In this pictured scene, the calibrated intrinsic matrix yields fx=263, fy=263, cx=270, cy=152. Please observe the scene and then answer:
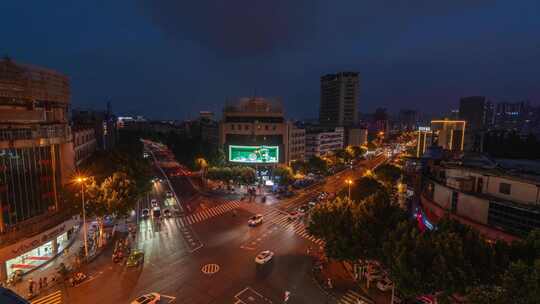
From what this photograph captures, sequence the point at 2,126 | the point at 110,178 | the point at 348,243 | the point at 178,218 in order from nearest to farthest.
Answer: the point at 348,243
the point at 2,126
the point at 110,178
the point at 178,218

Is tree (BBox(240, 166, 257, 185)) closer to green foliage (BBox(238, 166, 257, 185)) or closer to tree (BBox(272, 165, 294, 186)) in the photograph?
green foliage (BBox(238, 166, 257, 185))

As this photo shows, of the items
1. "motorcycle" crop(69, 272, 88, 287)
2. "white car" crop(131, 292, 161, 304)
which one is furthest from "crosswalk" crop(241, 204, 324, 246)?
"motorcycle" crop(69, 272, 88, 287)

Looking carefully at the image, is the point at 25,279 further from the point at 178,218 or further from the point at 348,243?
the point at 348,243

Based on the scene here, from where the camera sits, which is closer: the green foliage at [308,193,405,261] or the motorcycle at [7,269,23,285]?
the green foliage at [308,193,405,261]

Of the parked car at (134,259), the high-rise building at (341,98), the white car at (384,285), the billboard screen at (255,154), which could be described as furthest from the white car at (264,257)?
the high-rise building at (341,98)

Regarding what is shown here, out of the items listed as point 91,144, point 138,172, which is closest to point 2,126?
point 138,172

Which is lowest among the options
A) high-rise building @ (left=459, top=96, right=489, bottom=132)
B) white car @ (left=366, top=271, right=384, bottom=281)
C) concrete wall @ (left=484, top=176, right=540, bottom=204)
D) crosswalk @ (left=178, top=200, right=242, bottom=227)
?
crosswalk @ (left=178, top=200, right=242, bottom=227)

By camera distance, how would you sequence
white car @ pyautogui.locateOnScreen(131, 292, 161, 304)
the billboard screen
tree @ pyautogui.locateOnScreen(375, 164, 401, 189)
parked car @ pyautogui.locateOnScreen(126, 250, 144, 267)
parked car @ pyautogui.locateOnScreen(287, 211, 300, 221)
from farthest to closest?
the billboard screen → tree @ pyautogui.locateOnScreen(375, 164, 401, 189) → parked car @ pyautogui.locateOnScreen(287, 211, 300, 221) → parked car @ pyautogui.locateOnScreen(126, 250, 144, 267) → white car @ pyautogui.locateOnScreen(131, 292, 161, 304)
